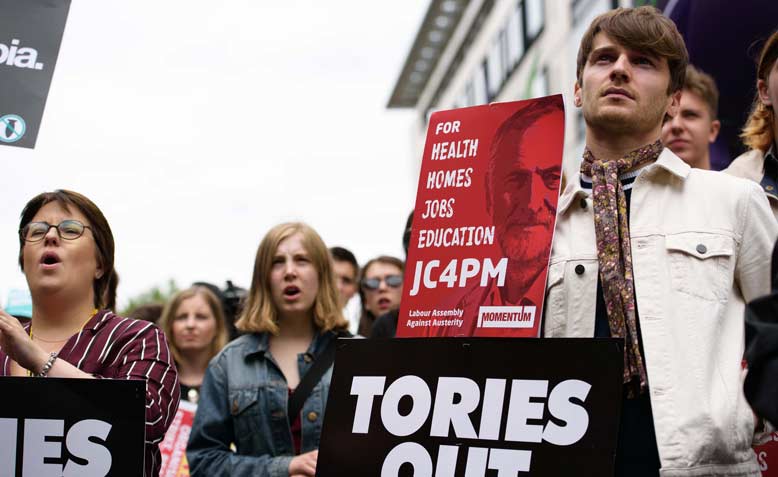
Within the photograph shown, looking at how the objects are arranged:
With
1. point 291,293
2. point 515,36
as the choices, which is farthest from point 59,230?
point 515,36

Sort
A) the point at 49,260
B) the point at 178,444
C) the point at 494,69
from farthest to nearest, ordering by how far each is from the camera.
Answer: the point at 494,69 < the point at 178,444 < the point at 49,260

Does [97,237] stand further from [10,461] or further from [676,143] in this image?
Result: [676,143]

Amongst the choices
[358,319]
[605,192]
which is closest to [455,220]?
[605,192]

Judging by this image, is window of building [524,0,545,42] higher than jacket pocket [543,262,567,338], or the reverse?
window of building [524,0,545,42]

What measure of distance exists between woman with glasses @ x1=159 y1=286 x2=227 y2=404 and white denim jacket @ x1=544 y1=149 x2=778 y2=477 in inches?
141

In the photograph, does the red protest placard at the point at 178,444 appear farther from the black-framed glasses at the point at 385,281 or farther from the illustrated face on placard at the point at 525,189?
the illustrated face on placard at the point at 525,189

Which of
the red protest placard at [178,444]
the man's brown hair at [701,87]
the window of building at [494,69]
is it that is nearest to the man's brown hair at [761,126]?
the man's brown hair at [701,87]

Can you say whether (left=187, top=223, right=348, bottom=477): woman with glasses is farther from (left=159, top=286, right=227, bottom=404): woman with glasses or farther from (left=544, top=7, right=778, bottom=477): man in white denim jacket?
(left=159, top=286, right=227, bottom=404): woman with glasses

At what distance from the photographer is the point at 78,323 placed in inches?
136

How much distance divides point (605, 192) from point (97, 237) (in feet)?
5.65

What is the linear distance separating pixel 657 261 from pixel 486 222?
55cm

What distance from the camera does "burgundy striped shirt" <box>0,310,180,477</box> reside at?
324 centimetres

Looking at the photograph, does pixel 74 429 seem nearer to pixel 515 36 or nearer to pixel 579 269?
pixel 579 269

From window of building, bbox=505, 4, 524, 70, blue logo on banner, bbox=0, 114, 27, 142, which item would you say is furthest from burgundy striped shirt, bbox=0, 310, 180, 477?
window of building, bbox=505, 4, 524, 70
